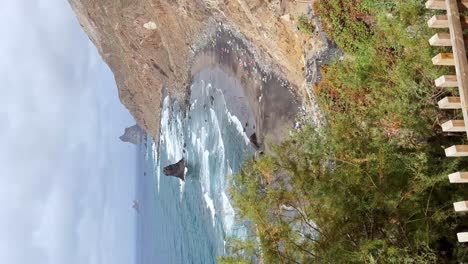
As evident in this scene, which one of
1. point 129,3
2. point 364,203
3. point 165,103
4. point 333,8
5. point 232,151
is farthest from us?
point 165,103

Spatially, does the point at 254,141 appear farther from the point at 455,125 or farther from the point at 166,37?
the point at 455,125

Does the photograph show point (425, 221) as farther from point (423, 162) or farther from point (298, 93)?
point (298, 93)

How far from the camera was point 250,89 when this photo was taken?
33344mm

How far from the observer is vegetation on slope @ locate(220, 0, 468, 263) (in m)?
11.6

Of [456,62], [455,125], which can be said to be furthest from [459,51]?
[455,125]

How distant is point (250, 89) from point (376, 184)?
857 inches

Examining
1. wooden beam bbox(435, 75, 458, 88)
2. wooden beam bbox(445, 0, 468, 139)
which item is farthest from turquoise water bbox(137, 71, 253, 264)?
wooden beam bbox(445, 0, 468, 139)

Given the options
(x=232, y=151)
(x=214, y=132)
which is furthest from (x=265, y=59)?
(x=214, y=132)

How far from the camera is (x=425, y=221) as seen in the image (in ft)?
38.8

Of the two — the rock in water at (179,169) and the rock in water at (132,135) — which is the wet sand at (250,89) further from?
the rock in water at (132,135)

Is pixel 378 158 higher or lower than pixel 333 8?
lower

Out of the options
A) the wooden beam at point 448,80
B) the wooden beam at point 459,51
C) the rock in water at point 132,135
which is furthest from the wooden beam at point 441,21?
the rock in water at point 132,135

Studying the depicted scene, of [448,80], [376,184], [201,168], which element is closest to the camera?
[448,80]

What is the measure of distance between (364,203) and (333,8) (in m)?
12.1
